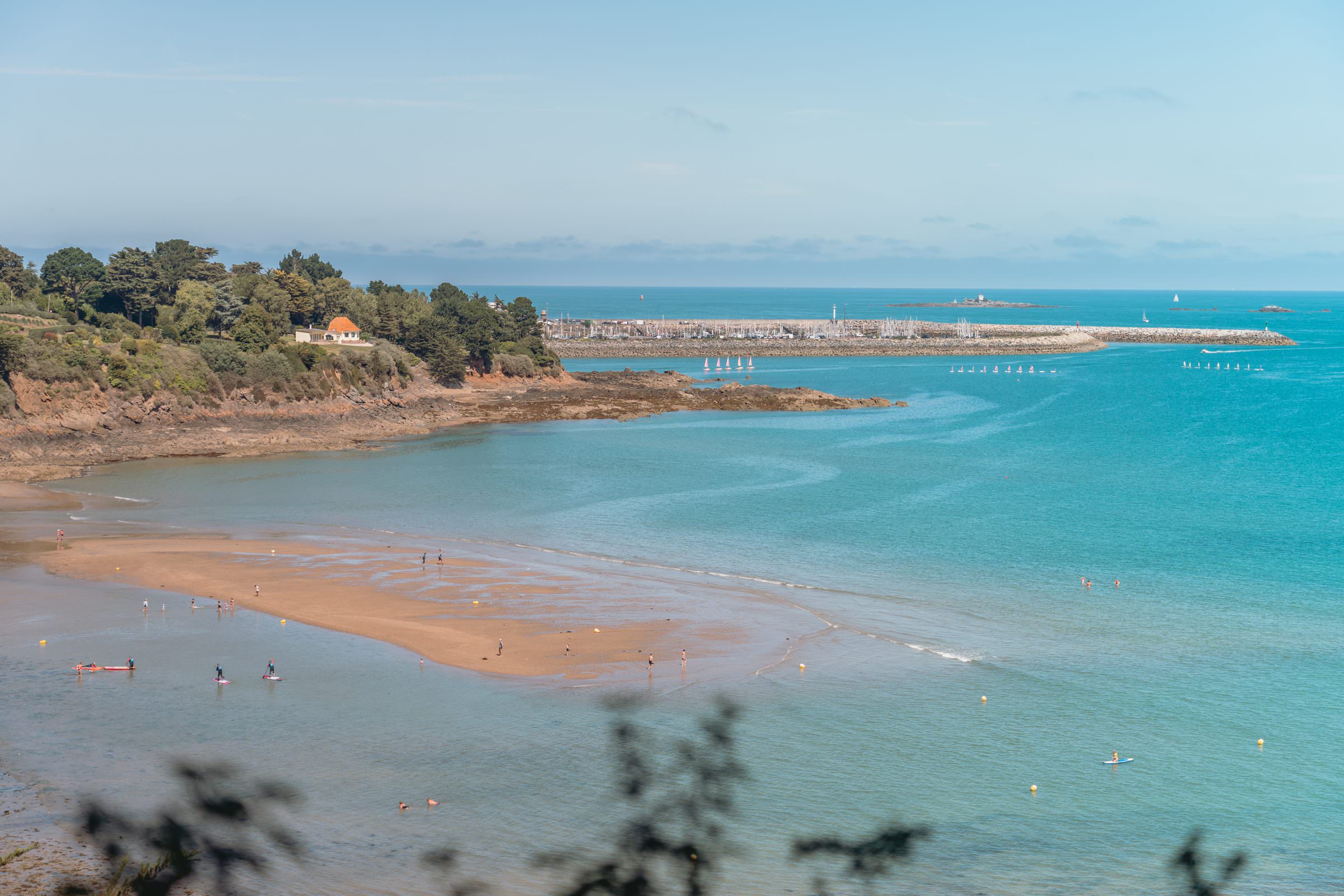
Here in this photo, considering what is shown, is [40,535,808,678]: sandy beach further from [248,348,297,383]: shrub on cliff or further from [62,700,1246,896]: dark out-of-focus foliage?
[248,348,297,383]: shrub on cliff

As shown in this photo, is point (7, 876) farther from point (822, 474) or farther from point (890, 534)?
point (822, 474)

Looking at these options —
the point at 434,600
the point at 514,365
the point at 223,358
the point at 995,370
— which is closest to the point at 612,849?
the point at 434,600

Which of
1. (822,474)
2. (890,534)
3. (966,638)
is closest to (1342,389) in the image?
(822,474)

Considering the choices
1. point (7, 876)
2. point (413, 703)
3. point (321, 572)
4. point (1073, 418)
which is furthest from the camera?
point (1073, 418)

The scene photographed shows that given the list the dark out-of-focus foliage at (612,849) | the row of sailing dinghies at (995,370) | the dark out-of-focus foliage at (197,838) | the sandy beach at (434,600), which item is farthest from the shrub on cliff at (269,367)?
the row of sailing dinghies at (995,370)

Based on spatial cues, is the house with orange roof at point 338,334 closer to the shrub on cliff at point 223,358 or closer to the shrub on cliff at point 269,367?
the shrub on cliff at point 269,367
